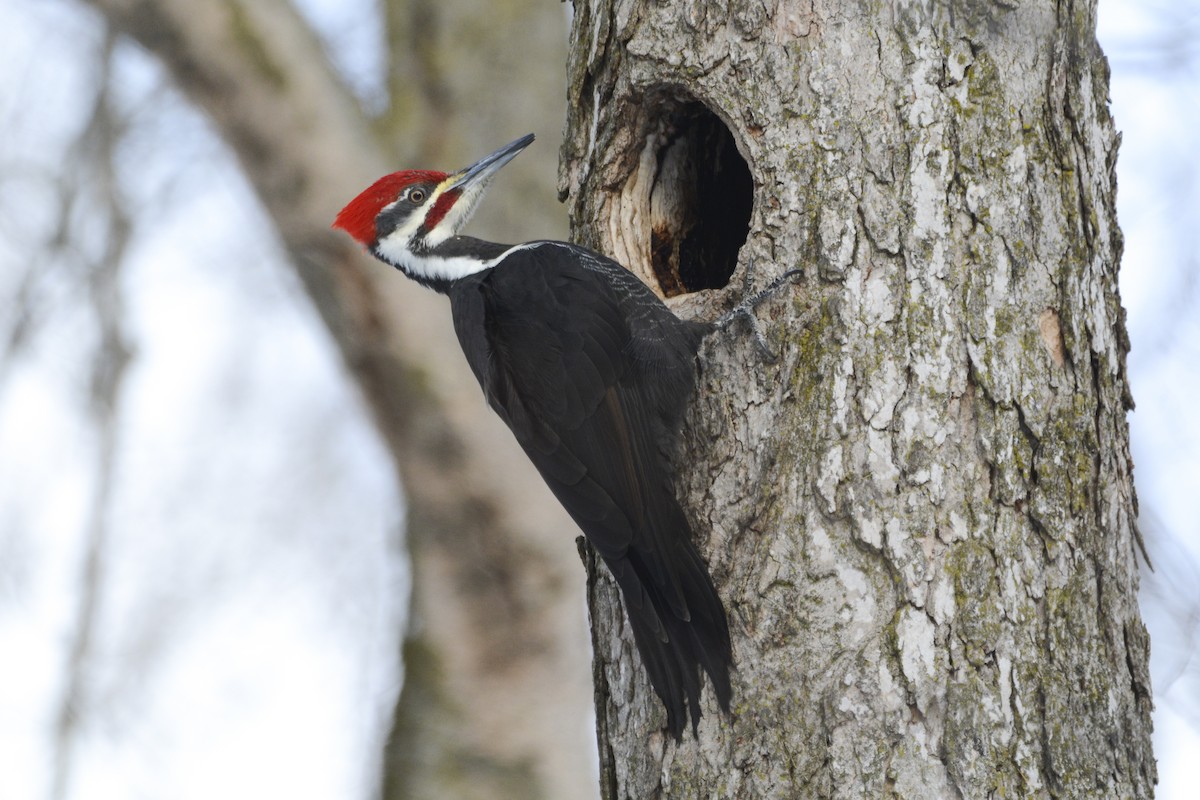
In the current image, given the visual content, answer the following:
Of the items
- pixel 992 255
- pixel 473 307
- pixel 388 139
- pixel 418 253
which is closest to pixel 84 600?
pixel 388 139

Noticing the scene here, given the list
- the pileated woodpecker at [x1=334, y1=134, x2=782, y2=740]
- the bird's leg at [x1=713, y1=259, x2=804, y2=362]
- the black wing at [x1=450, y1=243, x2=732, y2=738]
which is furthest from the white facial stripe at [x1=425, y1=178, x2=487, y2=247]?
the bird's leg at [x1=713, y1=259, x2=804, y2=362]

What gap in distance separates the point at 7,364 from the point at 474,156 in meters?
3.29

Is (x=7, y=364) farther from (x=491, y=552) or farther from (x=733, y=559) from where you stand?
(x=733, y=559)

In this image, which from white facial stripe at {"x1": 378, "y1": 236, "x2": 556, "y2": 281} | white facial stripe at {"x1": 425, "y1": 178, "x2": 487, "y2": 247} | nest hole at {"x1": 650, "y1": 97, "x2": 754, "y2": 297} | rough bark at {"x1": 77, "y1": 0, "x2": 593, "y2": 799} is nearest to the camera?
nest hole at {"x1": 650, "y1": 97, "x2": 754, "y2": 297}

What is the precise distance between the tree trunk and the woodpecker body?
0.26 ft

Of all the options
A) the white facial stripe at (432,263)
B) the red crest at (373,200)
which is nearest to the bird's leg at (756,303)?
the white facial stripe at (432,263)

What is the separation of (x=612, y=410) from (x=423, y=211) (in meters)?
1.09

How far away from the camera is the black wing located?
231cm

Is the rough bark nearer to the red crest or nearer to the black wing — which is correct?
the red crest

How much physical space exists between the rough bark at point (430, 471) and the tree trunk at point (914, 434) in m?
2.15

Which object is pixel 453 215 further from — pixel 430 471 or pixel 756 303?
pixel 430 471

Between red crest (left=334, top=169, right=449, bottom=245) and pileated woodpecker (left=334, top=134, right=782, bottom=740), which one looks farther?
red crest (left=334, top=169, right=449, bottom=245)

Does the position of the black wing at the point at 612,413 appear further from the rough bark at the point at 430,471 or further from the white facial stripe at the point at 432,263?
the rough bark at the point at 430,471

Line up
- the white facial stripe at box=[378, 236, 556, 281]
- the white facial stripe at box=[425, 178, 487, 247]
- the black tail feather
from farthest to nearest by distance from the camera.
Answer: the white facial stripe at box=[425, 178, 487, 247], the white facial stripe at box=[378, 236, 556, 281], the black tail feather
